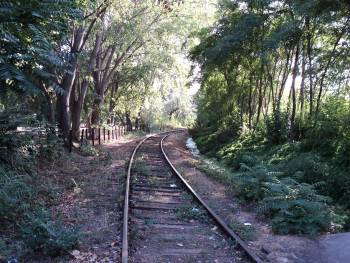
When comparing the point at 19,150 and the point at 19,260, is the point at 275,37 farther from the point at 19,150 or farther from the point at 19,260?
the point at 19,260

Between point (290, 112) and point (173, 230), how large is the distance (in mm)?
12035

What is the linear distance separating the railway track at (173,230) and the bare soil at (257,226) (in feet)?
1.26

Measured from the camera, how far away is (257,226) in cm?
848

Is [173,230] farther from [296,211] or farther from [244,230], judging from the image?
[296,211]

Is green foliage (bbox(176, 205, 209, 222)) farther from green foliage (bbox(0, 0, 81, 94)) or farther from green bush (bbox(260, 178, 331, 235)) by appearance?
green foliage (bbox(0, 0, 81, 94))

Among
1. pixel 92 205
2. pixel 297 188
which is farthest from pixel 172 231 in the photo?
pixel 297 188

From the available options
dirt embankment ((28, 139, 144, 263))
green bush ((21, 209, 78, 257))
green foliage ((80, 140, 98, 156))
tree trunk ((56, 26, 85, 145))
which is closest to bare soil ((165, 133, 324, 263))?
dirt embankment ((28, 139, 144, 263))

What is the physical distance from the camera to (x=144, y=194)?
11.0 m

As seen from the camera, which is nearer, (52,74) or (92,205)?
(52,74)

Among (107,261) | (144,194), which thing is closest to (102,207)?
(144,194)

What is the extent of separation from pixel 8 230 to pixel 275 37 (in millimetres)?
11260

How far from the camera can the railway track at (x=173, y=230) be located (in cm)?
659

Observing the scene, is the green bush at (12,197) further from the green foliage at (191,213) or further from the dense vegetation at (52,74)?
the green foliage at (191,213)

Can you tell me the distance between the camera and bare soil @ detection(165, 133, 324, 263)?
6652 mm
